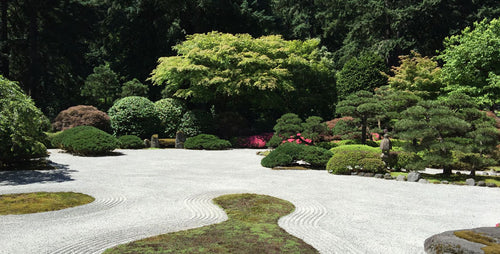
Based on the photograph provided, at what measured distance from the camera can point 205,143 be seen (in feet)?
68.6

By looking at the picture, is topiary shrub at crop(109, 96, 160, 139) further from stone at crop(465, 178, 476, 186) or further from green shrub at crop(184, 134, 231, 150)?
stone at crop(465, 178, 476, 186)

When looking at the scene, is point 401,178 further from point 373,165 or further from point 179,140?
point 179,140

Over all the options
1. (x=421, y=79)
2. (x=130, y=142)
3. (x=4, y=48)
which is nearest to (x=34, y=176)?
(x=130, y=142)

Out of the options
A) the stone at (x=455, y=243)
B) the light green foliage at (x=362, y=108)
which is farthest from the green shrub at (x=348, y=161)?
the stone at (x=455, y=243)

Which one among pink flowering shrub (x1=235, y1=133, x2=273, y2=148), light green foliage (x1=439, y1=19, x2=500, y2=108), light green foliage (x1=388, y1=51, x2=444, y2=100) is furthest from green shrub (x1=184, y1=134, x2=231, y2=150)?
light green foliage (x1=439, y1=19, x2=500, y2=108)

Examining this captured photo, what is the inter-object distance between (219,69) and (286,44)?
637 centimetres

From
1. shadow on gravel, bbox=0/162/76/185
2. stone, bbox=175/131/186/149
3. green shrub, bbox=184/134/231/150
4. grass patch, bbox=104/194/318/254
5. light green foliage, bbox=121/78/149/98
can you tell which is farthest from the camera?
light green foliage, bbox=121/78/149/98

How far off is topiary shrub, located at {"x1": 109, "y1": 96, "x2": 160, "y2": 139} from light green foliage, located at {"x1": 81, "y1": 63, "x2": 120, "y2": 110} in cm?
688

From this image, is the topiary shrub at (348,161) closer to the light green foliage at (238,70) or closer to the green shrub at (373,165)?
the green shrub at (373,165)

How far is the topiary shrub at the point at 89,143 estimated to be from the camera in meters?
15.9

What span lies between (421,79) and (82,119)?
68.4ft

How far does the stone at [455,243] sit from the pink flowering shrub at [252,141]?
59.8 feet

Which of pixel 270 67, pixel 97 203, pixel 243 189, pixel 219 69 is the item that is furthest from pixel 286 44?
pixel 97 203

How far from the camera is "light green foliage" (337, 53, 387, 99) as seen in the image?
24.1 meters
